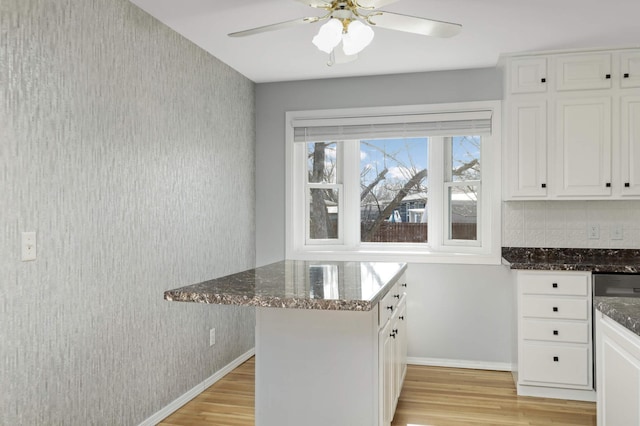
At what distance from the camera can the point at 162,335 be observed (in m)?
3.07

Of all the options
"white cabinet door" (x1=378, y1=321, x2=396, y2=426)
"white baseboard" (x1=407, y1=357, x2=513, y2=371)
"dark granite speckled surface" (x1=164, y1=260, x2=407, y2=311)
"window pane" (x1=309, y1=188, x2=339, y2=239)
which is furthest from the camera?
"window pane" (x1=309, y1=188, x2=339, y2=239)

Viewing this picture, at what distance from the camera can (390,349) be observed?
263cm

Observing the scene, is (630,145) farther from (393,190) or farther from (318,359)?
(318,359)

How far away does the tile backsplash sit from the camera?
3730mm

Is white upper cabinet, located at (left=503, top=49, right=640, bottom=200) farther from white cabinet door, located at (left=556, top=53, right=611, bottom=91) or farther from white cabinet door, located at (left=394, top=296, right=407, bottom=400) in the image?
white cabinet door, located at (left=394, top=296, right=407, bottom=400)

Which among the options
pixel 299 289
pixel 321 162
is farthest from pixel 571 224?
pixel 299 289

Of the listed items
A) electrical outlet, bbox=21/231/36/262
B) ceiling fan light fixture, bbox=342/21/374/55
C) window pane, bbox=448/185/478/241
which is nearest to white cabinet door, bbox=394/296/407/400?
window pane, bbox=448/185/478/241

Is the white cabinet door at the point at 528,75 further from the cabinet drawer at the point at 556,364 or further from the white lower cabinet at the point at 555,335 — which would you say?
the cabinet drawer at the point at 556,364

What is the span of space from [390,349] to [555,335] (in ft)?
4.64

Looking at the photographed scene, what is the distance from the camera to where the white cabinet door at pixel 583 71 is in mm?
3516

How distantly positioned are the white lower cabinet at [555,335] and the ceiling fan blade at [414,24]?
196cm

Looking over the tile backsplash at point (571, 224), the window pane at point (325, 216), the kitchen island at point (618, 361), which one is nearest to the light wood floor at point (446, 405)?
the tile backsplash at point (571, 224)

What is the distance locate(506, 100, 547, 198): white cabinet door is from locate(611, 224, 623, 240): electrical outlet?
2.14 feet

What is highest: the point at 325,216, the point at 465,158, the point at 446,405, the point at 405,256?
the point at 465,158
